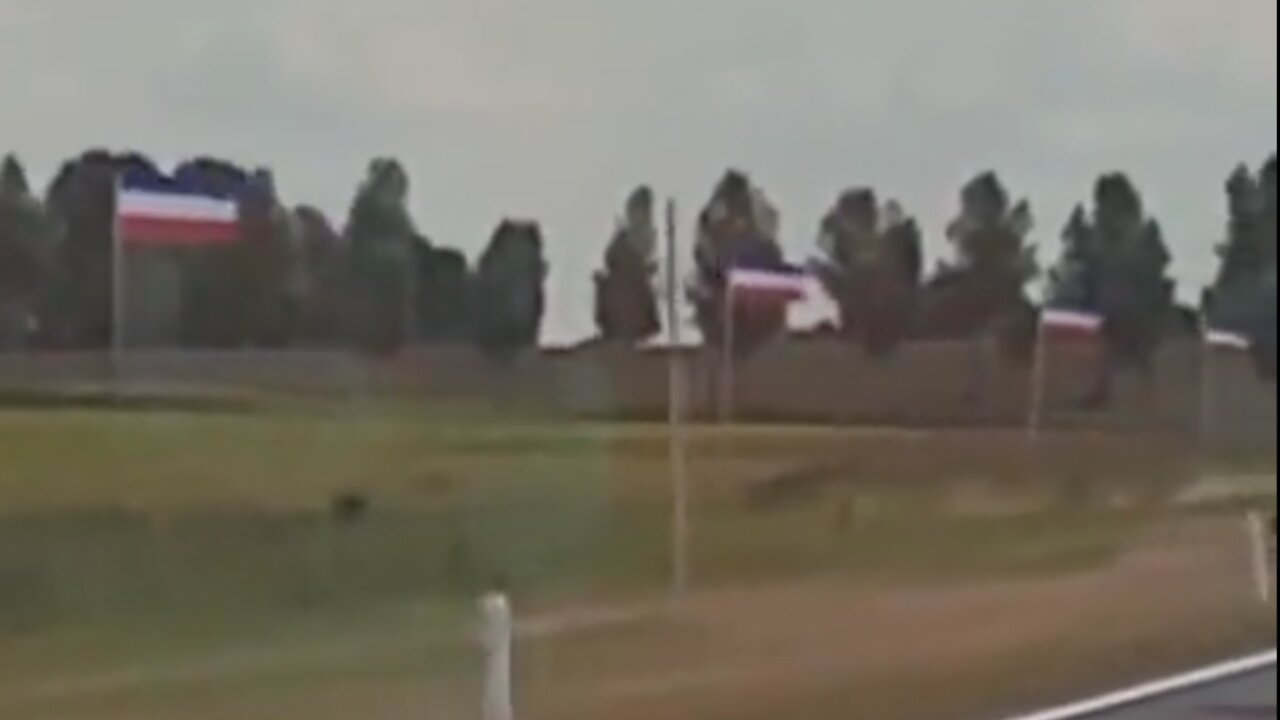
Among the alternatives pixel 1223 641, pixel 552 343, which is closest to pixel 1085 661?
pixel 1223 641

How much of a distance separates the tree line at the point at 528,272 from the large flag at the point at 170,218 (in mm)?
59

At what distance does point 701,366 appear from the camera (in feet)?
61.1

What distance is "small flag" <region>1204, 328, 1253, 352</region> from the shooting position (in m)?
24.1

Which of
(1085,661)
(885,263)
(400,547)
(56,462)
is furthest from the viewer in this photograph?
(885,263)

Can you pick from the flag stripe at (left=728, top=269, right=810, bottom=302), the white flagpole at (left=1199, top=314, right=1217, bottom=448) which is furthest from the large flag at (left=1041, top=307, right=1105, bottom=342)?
the flag stripe at (left=728, top=269, right=810, bottom=302)

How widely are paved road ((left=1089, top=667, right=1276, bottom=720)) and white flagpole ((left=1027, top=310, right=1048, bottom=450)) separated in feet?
21.1

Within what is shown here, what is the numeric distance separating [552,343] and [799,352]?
3085 mm

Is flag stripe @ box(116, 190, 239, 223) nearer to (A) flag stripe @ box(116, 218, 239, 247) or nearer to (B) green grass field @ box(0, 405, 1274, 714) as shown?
(A) flag stripe @ box(116, 218, 239, 247)

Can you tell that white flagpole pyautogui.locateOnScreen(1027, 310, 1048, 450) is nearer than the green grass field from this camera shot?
No

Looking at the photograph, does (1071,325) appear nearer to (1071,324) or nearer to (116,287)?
(1071,324)

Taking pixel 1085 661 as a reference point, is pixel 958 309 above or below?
above

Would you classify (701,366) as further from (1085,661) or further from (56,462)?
(56,462)

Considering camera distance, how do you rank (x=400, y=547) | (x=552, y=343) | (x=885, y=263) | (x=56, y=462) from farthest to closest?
1. (x=885, y=263)
2. (x=552, y=343)
3. (x=400, y=547)
4. (x=56, y=462)

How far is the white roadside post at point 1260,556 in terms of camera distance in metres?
22.4
